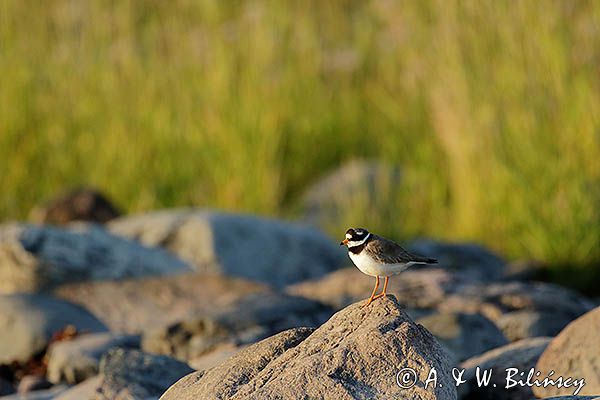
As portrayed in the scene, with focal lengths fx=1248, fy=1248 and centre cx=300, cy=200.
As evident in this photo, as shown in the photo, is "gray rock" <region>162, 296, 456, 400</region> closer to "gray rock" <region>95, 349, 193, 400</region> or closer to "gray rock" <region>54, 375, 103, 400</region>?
"gray rock" <region>95, 349, 193, 400</region>

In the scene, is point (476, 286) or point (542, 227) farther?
point (542, 227)

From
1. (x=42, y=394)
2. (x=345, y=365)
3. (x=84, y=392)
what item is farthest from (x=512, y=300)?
(x=345, y=365)

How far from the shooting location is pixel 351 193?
1181 centimetres

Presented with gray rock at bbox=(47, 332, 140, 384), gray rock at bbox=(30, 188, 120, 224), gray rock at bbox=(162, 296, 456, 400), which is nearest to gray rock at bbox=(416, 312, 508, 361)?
gray rock at bbox=(47, 332, 140, 384)

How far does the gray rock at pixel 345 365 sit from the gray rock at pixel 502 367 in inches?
A: 54.9

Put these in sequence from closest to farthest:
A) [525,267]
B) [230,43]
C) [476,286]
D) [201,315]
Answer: [201,315] → [476,286] → [525,267] → [230,43]

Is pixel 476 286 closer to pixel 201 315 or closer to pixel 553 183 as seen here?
pixel 553 183

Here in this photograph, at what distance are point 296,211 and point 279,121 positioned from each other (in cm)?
89

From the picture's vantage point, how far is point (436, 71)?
11516 millimetres

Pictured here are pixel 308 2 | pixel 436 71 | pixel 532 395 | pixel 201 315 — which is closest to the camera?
pixel 532 395

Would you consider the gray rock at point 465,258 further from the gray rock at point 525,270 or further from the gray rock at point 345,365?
the gray rock at point 345,365

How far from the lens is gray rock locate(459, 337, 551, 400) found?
5562 mm

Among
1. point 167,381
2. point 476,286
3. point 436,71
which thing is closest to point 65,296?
point 476,286

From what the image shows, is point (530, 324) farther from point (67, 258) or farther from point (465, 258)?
point (67, 258)
